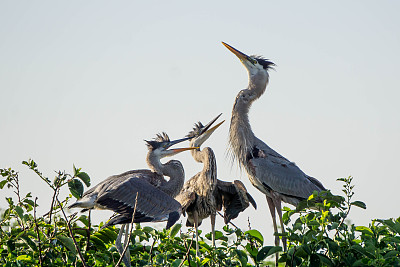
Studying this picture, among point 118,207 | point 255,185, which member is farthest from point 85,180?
point 255,185

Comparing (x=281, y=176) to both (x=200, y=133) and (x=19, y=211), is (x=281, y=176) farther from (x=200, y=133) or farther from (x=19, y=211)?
(x=19, y=211)

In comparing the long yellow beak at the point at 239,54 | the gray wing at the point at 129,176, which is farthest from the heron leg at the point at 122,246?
the long yellow beak at the point at 239,54

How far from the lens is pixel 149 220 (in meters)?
7.70

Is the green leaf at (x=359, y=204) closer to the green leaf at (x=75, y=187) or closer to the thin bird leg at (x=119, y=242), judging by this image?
the green leaf at (x=75, y=187)

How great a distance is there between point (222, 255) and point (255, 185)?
152 inches

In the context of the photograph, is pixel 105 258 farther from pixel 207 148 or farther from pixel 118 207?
pixel 207 148

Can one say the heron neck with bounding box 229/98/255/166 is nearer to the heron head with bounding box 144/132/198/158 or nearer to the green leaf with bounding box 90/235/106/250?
the heron head with bounding box 144/132/198/158

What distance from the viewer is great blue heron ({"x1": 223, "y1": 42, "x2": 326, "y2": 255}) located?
8.93 m

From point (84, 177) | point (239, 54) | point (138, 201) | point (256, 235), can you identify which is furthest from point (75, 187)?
point (239, 54)

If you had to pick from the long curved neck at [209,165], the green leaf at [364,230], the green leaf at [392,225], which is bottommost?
the green leaf at [364,230]

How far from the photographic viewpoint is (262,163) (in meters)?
9.09

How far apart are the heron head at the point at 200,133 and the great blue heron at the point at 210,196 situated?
3.59 ft

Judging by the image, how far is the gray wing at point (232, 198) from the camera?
904cm

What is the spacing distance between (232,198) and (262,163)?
0.73m
